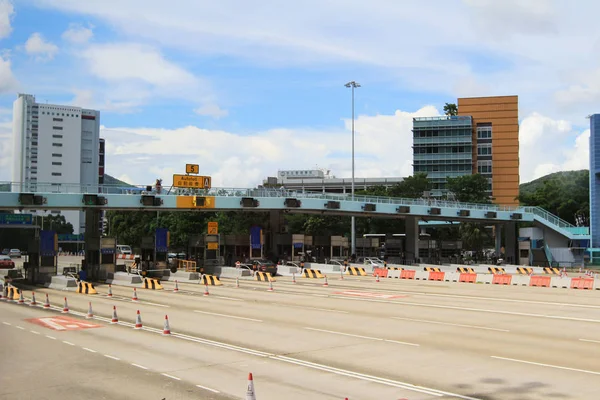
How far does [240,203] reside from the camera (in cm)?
5225

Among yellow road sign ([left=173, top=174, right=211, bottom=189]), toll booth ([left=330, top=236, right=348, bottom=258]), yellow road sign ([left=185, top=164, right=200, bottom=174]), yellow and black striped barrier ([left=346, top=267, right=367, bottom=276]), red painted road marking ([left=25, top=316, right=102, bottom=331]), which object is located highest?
yellow road sign ([left=185, top=164, right=200, bottom=174])

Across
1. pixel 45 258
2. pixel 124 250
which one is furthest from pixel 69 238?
pixel 45 258

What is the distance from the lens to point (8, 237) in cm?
13712

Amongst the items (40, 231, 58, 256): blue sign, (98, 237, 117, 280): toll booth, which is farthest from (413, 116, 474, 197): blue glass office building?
(40, 231, 58, 256): blue sign

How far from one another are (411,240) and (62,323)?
166 ft

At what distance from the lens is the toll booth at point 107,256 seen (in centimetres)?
4722

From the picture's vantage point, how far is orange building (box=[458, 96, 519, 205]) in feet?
484

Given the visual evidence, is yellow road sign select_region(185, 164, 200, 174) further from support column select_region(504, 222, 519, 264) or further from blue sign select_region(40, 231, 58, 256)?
support column select_region(504, 222, 519, 264)

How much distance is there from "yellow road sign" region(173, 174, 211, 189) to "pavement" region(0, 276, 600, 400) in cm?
2096

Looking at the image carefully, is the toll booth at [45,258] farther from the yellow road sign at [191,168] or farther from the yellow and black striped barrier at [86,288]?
the yellow road sign at [191,168]

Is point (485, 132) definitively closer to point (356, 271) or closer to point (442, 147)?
point (442, 147)

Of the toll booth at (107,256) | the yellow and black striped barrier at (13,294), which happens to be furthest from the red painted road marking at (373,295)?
the toll booth at (107,256)

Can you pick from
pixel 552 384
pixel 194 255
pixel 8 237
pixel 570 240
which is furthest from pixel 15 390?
pixel 8 237

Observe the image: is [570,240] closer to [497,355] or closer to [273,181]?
[273,181]
